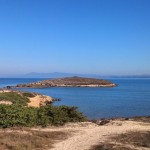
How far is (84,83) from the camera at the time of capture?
6777 inches

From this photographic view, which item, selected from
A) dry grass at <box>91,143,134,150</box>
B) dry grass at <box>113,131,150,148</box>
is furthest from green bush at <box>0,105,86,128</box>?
dry grass at <box>91,143,134,150</box>

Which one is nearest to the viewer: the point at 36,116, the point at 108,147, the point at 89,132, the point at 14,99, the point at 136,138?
the point at 108,147

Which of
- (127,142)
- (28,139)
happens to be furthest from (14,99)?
(127,142)

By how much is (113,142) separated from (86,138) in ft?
7.01

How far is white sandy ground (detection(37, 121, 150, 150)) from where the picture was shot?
18.5m

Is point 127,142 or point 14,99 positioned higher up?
point 127,142

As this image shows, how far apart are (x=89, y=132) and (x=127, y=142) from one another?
14.0 feet

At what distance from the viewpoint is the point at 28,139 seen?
62.1 ft

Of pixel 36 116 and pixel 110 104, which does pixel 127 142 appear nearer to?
pixel 36 116

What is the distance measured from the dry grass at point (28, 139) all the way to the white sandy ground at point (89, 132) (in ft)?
1.91

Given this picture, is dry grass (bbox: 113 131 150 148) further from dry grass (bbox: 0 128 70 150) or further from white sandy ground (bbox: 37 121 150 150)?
dry grass (bbox: 0 128 70 150)

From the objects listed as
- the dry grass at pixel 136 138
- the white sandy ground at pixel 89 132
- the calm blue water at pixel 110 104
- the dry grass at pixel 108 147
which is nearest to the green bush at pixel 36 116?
the white sandy ground at pixel 89 132

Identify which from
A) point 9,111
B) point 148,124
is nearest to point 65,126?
point 9,111

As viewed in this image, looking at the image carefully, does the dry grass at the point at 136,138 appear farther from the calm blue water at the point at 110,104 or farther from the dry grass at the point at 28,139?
the calm blue water at the point at 110,104
